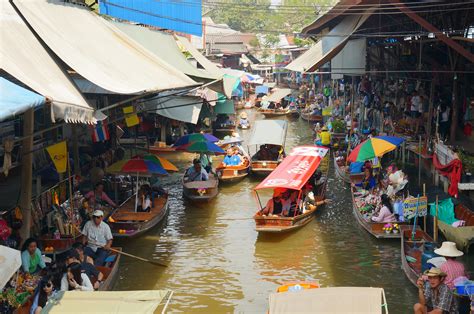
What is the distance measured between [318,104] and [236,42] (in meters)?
23.9

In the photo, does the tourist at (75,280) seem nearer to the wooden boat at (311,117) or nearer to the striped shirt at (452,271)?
the striped shirt at (452,271)

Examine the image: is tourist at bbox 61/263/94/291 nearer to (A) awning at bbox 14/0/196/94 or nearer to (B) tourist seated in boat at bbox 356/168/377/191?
(A) awning at bbox 14/0/196/94

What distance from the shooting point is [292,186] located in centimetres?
1566

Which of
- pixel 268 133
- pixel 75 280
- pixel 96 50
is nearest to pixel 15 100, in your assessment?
pixel 75 280

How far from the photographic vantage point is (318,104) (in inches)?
1649

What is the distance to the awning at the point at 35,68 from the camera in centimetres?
980

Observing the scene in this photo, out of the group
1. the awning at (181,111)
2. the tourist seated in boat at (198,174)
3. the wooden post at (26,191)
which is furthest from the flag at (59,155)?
the awning at (181,111)

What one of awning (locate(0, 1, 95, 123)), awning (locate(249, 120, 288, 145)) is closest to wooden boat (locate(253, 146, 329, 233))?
awning (locate(249, 120, 288, 145))

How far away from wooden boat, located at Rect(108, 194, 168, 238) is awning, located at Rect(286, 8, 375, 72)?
7.16 m

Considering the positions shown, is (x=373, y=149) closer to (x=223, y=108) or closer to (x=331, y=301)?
(x=331, y=301)

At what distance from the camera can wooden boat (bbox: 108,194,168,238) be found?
1520cm

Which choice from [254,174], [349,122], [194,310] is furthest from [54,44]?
[349,122]

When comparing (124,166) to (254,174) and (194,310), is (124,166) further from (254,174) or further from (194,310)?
(254,174)

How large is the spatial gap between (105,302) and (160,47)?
46.2ft
